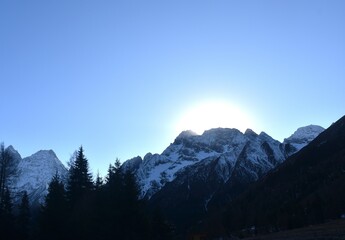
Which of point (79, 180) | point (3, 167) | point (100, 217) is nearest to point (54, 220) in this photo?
point (100, 217)

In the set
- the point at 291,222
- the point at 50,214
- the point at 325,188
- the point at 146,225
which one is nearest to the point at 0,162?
the point at 50,214

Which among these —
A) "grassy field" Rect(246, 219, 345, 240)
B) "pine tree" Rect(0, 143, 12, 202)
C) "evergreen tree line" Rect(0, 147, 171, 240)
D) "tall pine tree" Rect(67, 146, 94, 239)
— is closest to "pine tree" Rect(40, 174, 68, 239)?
"evergreen tree line" Rect(0, 147, 171, 240)

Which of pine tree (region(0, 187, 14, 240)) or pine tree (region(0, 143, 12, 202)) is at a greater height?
pine tree (region(0, 143, 12, 202))

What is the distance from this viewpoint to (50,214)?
1847 inches

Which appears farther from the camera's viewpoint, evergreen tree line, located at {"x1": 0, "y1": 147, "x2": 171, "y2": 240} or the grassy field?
evergreen tree line, located at {"x1": 0, "y1": 147, "x2": 171, "y2": 240}

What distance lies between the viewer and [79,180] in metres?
62.5

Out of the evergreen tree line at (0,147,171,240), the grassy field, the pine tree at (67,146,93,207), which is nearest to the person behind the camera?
the grassy field

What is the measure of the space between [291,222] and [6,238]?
58.8 metres

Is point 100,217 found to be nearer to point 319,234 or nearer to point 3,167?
point 3,167

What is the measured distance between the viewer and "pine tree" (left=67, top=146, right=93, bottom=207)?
5975 cm

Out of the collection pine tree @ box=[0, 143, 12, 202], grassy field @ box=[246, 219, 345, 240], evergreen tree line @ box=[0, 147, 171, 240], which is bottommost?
grassy field @ box=[246, 219, 345, 240]

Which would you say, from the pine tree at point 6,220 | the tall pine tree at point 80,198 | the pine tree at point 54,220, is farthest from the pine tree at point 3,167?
the tall pine tree at point 80,198

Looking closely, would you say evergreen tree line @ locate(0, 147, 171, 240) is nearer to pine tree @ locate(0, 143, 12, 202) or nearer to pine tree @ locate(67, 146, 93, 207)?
pine tree @ locate(0, 143, 12, 202)

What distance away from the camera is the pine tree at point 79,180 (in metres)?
59.8
